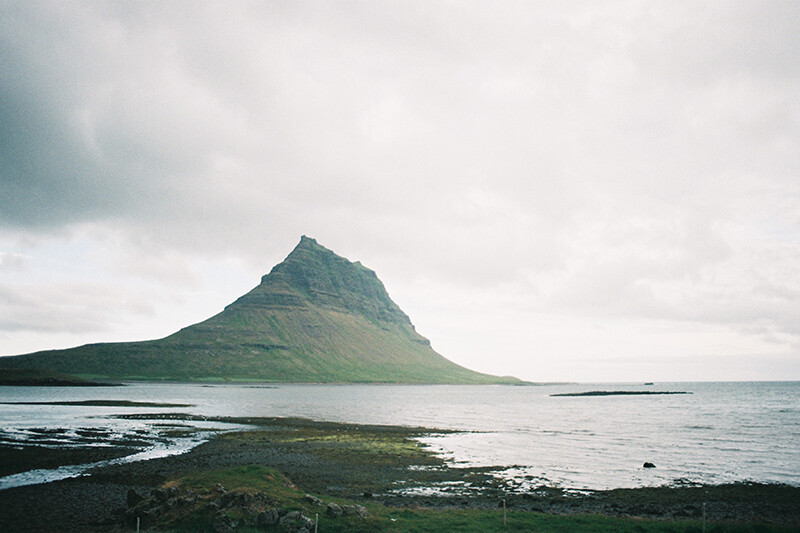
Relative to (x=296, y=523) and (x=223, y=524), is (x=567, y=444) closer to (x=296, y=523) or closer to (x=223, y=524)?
(x=296, y=523)

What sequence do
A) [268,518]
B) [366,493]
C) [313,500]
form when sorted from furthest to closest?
[366,493] → [313,500] → [268,518]

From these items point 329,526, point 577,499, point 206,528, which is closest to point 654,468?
point 577,499

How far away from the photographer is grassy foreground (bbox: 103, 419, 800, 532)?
29.3 m

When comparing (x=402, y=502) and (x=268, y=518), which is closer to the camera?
(x=268, y=518)

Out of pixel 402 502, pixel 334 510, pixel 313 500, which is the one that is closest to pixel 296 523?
pixel 334 510

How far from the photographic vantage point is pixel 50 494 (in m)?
37.7

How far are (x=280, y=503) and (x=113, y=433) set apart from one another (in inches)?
2238

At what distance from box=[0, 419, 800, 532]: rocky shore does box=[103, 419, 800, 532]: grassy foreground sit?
11 centimetres

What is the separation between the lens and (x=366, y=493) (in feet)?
128

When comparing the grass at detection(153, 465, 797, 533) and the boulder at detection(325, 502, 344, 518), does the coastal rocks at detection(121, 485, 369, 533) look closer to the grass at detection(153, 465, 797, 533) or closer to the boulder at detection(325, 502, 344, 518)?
the boulder at detection(325, 502, 344, 518)

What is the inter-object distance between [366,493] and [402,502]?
3.39 m

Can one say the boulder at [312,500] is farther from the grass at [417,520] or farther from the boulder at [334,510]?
the boulder at [334,510]

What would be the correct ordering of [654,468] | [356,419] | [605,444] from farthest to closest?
[356,419] → [605,444] → [654,468]

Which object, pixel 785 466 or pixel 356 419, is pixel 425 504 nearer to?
pixel 785 466
